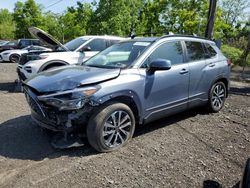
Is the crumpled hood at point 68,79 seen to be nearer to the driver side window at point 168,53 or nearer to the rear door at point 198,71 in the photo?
the driver side window at point 168,53

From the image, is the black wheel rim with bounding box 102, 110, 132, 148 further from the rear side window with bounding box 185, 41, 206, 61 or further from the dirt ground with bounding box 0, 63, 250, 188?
the rear side window with bounding box 185, 41, 206, 61

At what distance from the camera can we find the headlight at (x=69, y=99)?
3.82m

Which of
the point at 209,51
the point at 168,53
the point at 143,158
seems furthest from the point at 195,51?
the point at 143,158

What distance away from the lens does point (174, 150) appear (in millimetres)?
4414

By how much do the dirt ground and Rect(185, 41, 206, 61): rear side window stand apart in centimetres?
130

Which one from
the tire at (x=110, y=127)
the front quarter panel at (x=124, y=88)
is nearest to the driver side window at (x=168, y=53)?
the front quarter panel at (x=124, y=88)

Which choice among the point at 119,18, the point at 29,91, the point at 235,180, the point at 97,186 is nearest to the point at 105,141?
the point at 97,186

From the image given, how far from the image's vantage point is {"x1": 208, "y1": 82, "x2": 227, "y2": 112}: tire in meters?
6.03

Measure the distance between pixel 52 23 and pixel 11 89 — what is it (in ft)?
107

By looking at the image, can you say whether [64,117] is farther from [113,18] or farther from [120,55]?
[113,18]

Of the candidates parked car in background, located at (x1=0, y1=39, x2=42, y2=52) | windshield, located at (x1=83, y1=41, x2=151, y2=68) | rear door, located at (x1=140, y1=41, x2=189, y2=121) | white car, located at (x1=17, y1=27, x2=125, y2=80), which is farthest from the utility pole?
parked car in background, located at (x1=0, y1=39, x2=42, y2=52)

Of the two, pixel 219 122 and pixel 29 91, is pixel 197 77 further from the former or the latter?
pixel 29 91

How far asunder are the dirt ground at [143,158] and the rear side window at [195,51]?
1298 millimetres

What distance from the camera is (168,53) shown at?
199 inches
